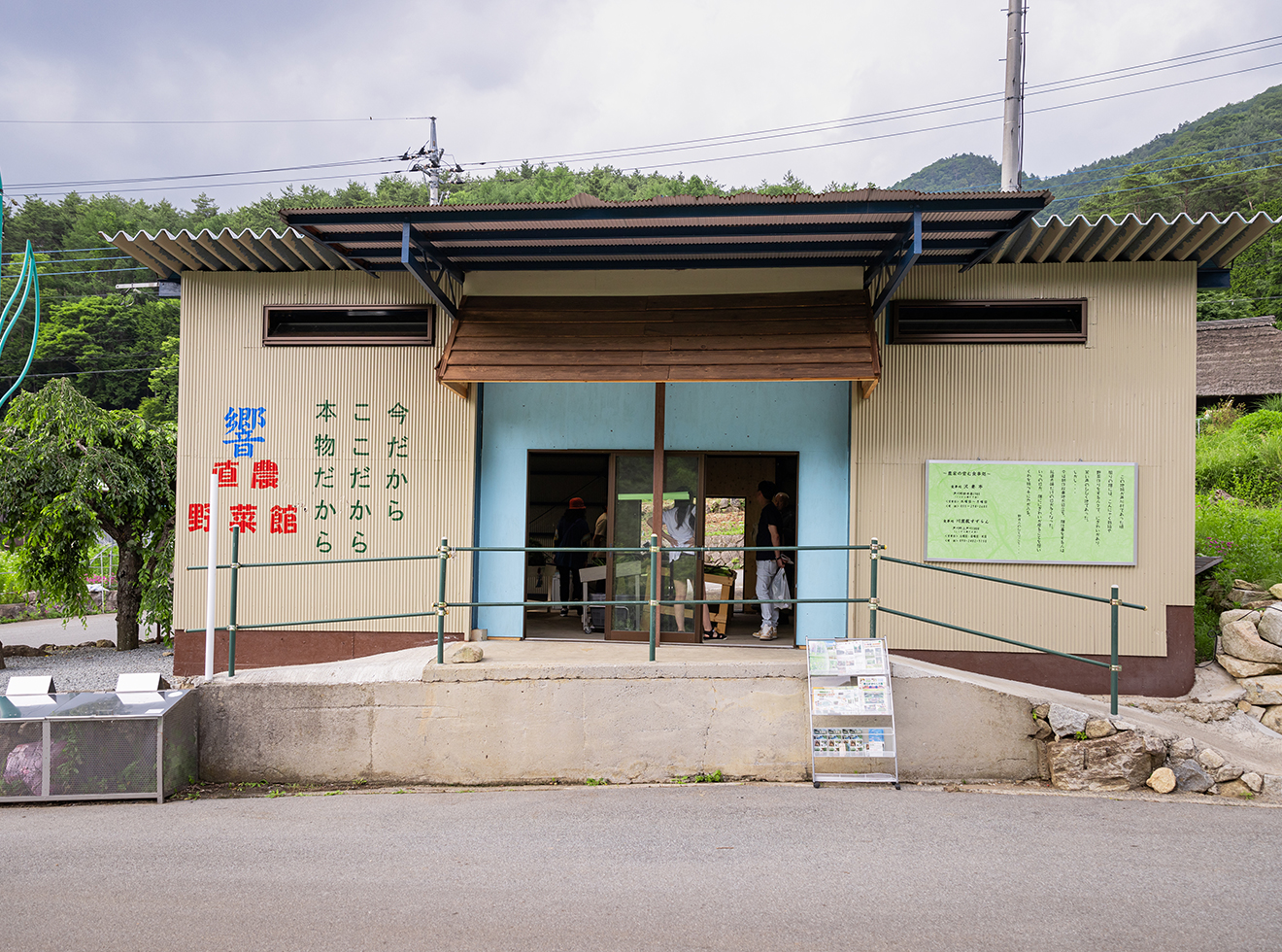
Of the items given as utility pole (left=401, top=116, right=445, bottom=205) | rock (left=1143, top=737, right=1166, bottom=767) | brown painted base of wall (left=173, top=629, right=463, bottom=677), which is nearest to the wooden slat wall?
brown painted base of wall (left=173, top=629, right=463, bottom=677)

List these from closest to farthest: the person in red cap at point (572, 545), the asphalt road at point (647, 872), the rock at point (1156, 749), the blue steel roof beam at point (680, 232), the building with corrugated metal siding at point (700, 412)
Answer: the asphalt road at point (647, 872) < the rock at point (1156, 749) < the blue steel roof beam at point (680, 232) < the building with corrugated metal siding at point (700, 412) < the person in red cap at point (572, 545)

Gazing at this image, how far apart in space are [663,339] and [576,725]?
3760 millimetres

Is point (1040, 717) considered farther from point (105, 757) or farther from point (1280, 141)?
point (1280, 141)

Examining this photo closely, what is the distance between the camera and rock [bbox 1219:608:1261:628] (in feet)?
26.0

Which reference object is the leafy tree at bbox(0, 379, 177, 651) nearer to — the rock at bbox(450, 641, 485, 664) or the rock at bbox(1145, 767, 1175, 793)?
the rock at bbox(450, 641, 485, 664)

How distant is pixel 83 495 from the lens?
1084cm

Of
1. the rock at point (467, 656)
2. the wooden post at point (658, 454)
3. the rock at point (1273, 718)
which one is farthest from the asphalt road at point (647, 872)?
the wooden post at point (658, 454)

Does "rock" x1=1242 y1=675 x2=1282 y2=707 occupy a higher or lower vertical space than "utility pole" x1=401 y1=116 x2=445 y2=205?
lower

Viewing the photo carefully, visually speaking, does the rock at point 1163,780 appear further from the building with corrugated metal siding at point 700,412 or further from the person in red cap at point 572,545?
the person in red cap at point 572,545

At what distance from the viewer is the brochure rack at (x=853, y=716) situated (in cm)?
644

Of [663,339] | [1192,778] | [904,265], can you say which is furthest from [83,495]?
[1192,778]

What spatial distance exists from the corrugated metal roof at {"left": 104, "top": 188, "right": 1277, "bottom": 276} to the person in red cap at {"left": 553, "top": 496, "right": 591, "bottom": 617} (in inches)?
116

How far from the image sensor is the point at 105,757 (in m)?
6.21

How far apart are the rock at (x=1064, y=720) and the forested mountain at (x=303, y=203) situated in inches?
1022
